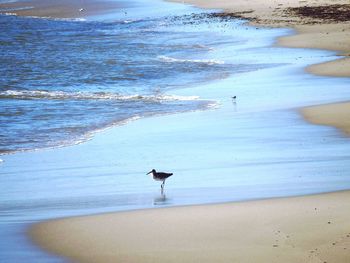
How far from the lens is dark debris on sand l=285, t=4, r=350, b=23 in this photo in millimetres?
35334

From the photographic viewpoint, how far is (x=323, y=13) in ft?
124

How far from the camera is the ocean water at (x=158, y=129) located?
409 inches

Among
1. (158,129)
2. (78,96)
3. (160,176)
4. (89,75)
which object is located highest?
(89,75)

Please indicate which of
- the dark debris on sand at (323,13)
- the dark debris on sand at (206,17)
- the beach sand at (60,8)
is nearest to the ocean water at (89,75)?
the dark debris on sand at (206,17)

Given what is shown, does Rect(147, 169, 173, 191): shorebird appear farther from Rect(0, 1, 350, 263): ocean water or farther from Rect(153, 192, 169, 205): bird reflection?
Rect(153, 192, 169, 205): bird reflection

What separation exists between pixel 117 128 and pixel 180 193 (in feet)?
19.0

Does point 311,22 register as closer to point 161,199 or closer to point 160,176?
point 160,176

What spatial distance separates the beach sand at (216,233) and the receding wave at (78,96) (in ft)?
33.4

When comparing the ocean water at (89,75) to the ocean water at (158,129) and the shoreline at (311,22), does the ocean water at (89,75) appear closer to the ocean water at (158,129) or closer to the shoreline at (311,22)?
the ocean water at (158,129)

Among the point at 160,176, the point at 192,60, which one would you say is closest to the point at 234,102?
the point at 160,176

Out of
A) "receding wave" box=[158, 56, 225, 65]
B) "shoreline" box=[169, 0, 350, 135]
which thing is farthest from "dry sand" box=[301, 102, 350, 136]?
"receding wave" box=[158, 56, 225, 65]

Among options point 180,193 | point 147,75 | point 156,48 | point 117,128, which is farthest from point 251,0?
point 180,193

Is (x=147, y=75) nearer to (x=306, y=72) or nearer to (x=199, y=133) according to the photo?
(x=306, y=72)

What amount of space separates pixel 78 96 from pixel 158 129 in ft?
20.2
